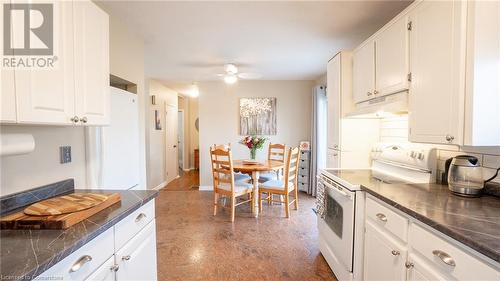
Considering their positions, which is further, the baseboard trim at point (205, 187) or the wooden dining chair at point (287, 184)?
the baseboard trim at point (205, 187)

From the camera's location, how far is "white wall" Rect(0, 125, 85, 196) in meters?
1.27

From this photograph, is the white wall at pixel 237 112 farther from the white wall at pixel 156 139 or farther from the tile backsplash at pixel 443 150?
the tile backsplash at pixel 443 150

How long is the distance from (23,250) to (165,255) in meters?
1.71

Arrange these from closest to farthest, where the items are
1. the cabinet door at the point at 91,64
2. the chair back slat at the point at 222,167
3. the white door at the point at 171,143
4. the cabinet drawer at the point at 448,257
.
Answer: the cabinet drawer at the point at 448,257, the cabinet door at the point at 91,64, the chair back slat at the point at 222,167, the white door at the point at 171,143

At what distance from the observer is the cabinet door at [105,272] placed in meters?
1.02

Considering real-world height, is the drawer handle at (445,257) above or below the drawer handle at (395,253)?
above

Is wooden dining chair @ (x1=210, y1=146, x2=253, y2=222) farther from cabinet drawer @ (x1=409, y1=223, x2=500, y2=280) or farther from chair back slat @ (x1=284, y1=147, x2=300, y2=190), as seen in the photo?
cabinet drawer @ (x1=409, y1=223, x2=500, y2=280)

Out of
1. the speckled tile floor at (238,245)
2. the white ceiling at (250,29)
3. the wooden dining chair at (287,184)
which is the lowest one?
the speckled tile floor at (238,245)

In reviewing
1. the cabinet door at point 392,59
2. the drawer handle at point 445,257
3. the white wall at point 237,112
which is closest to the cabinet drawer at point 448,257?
the drawer handle at point 445,257

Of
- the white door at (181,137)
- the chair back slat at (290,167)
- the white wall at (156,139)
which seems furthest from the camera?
the white door at (181,137)

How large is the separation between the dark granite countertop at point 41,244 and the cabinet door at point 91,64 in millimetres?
626

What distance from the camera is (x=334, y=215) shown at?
2021 millimetres

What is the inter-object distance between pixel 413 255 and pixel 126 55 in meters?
2.82

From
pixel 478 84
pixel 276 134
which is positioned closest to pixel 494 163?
pixel 478 84
